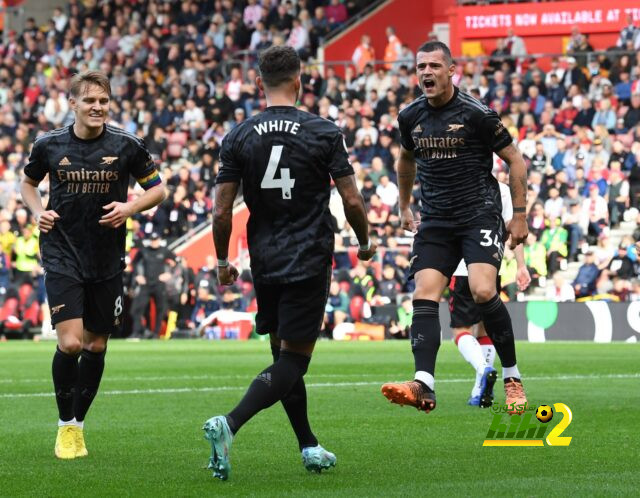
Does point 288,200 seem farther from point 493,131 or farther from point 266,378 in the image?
point 493,131

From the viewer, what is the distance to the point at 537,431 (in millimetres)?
9195

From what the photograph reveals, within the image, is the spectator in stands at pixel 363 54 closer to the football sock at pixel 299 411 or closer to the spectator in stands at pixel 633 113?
the spectator in stands at pixel 633 113

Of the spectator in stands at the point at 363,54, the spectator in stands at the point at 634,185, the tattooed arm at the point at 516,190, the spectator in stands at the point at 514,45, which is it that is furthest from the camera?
the spectator in stands at the point at 363,54

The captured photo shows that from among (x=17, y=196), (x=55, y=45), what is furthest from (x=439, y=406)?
(x=55, y=45)

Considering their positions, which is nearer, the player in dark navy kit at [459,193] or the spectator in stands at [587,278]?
the player in dark navy kit at [459,193]

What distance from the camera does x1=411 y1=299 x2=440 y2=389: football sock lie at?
895 centimetres

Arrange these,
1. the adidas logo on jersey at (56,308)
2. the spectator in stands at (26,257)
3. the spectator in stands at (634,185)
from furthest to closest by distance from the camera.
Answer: the spectator in stands at (26,257) → the spectator in stands at (634,185) → the adidas logo on jersey at (56,308)

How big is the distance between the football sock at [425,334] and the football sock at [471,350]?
2.71 metres

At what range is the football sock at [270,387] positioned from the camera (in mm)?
7375

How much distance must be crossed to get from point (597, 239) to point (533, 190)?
1.52 metres

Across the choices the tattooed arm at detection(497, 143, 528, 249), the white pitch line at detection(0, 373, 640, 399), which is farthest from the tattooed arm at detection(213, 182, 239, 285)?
the white pitch line at detection(0, 373, 640, 399)

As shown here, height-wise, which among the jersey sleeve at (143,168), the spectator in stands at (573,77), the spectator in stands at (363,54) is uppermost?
the spectator in stands at (363,54)

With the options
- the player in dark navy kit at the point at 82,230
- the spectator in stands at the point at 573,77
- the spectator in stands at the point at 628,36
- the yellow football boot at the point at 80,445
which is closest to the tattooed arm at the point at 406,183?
the player in dark navy kit at the point at 82,230

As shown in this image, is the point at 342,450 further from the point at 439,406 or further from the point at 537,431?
the point at 439,406
